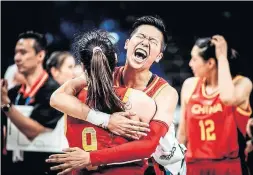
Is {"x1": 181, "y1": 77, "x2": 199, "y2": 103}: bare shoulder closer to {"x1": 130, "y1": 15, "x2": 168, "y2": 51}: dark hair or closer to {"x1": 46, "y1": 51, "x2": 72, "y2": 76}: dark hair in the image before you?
{"x1": 130, "y1": 15, "x2": 168, "y2": 51}: dark hair

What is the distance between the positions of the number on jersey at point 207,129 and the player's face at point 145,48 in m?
0.57

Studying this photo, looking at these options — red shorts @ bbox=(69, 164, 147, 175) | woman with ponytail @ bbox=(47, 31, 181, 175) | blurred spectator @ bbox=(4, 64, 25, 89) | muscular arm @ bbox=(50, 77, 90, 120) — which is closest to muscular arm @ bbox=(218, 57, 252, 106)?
woman with ponytail @ bbox=(47, 31, 181, 175)

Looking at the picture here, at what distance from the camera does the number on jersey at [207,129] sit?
10.5 feet

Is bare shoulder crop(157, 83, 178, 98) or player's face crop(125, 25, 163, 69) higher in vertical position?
player's face crop(125, 25, 163, 69)

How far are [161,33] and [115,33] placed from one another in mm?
401

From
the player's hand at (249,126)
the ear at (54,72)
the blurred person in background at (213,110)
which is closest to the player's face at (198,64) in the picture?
the blurred person in background at (213,110)

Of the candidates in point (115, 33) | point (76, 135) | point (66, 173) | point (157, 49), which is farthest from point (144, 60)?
point (66, 173)

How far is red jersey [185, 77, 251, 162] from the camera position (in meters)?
3.20

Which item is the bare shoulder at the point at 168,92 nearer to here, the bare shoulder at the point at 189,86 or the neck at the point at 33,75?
the bare shoulder at the point at 189,86

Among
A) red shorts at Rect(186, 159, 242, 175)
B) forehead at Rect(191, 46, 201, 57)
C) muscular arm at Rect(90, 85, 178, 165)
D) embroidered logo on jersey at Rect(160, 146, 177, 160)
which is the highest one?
forehead at Rect(191, 46, 201, 57)

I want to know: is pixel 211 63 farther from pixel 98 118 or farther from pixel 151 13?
pixel 98 118

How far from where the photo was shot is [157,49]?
2938 mm

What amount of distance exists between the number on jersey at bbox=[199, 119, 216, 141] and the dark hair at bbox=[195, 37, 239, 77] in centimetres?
35

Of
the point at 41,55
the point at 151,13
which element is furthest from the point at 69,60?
the point at 151,13
